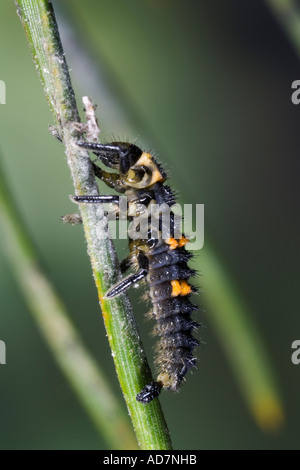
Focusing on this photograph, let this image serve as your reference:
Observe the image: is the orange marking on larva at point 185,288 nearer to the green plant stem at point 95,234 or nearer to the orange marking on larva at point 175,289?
the orange marking on larva at point 175,289

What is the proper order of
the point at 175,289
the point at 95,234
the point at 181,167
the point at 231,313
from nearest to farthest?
the point at 95,234 < the point at 175,289 < the point at 231,313 < the point at 181,167

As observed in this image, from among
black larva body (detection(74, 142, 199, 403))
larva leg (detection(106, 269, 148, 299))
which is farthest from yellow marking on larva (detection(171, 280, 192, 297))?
larva leg (detection(106, 269, 148, 299))

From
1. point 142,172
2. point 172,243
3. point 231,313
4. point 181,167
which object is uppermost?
point 181,167

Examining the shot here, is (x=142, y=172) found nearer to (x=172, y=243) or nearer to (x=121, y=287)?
(x=172, y=243)

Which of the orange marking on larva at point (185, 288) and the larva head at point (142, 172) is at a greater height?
the larva head at point (142, 172)

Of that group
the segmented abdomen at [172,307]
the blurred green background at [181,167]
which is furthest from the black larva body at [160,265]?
the blurred green background at [181,167]

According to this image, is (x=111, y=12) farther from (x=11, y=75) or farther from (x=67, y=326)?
(x=67, y=326)

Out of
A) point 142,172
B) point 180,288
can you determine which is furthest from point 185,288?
point 142,172
